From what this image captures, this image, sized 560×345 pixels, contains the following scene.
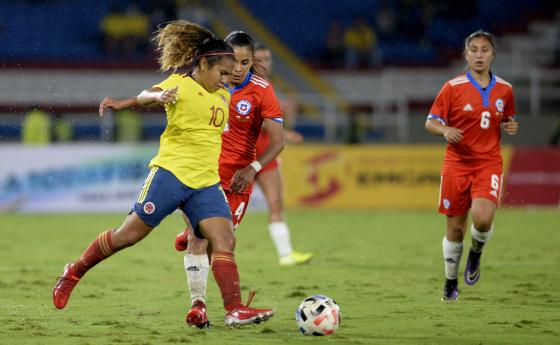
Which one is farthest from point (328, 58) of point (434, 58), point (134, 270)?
point (134, 270)

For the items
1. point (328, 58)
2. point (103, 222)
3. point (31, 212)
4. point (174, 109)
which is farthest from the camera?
point (328, 58)

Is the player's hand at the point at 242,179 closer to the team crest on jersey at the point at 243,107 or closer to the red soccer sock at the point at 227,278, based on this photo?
the team crest on jersey at the point at 243,107

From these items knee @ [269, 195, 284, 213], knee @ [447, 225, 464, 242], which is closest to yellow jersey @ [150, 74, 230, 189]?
knee @ [447, 225, 464, 242]

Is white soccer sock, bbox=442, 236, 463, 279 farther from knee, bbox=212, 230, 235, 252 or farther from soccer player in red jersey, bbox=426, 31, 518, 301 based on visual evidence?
knee, bbox=212, 230, 235, 252

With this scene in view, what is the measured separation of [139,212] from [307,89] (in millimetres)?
24447

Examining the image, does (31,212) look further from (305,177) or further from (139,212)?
(139,212)

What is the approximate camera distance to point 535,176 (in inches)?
862

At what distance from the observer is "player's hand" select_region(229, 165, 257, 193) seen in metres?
7.89

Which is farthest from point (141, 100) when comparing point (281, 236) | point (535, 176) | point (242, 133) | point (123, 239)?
point (535, 176)

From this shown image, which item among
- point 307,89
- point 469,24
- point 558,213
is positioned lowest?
point 558,213

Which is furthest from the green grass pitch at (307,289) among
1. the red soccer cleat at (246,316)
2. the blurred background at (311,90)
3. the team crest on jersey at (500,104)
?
the blurred background at (311,90)

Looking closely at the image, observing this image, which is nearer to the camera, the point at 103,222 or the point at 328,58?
the point at 103,222

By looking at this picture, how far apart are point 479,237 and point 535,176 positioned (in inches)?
518

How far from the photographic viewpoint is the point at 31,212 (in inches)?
815
